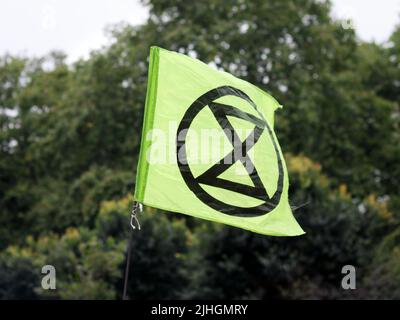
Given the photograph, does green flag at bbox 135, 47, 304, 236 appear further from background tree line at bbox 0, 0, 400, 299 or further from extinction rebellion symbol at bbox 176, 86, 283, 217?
background tree line at bbox 0, 0, 400, 299

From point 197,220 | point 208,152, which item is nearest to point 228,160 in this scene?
point 208,152

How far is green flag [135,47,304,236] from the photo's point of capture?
352 inches

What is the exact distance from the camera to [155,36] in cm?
3209

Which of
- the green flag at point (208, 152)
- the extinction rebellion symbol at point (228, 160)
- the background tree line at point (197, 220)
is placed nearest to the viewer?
the green flag at point (208, 152)

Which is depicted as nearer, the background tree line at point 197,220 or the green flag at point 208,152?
the green flag at point 208,152

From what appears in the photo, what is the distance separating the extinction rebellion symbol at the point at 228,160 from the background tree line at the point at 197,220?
520 inches

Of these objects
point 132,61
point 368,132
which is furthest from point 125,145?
point 368,132

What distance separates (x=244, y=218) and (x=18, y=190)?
2773cm

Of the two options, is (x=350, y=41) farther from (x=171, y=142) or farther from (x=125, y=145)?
(x=171, y=142)

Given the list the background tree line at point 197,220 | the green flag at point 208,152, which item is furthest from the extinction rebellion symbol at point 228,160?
the background tree line at point 197,220

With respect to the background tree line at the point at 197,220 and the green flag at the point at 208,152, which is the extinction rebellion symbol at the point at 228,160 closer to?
the green flag at the point at 208,152

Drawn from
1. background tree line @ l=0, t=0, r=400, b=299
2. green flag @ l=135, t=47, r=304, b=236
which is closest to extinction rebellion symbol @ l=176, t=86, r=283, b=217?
green flag @ l=135, t=47, r=304, b=236

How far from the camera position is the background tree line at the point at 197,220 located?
23.4 m

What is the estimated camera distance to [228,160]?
30.3ft
